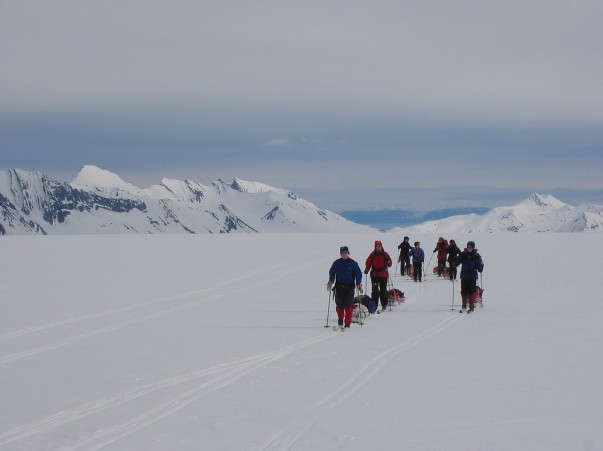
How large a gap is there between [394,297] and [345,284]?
191 inches

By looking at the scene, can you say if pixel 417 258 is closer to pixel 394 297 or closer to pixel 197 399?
pixel 394 297

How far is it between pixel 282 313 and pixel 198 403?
9.79 metres

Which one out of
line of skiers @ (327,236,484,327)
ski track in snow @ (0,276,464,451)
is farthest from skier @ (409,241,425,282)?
ski track in snow @ (0,276,464,451)

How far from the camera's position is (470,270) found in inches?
734

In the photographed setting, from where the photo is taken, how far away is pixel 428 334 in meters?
15.0

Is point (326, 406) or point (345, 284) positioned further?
point (345, 284)

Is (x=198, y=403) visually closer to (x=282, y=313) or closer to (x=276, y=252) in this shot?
(x=282, y=313)

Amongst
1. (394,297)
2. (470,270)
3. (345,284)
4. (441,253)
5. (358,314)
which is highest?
(441,253)

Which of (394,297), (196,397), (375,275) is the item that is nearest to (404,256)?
(394,297)

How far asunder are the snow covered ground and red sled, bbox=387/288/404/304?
0.31 m

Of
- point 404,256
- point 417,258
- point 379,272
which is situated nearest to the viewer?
A: point 379,272

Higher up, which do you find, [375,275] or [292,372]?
[375,275]

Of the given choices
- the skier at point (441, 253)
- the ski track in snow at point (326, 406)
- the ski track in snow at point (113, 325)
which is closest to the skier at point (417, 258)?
the skier at point (441, 253)

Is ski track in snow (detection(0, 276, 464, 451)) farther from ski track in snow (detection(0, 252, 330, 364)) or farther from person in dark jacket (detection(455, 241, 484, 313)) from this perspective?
person in dark jacket (detection(455, 241, 484, 313))
